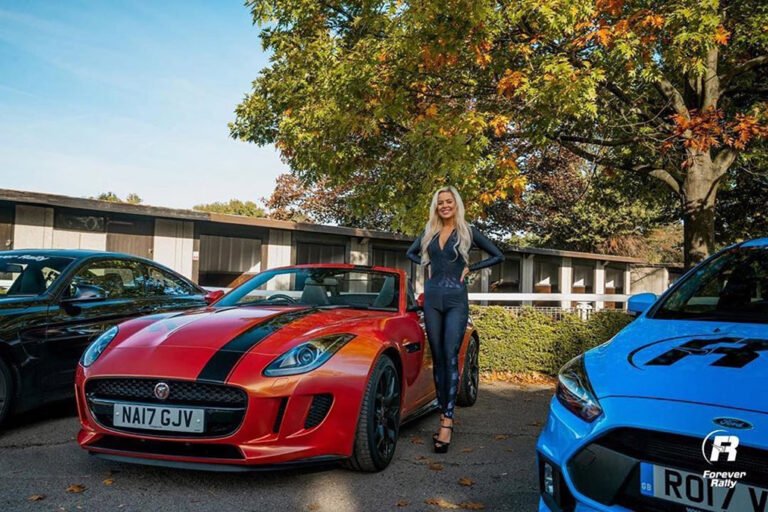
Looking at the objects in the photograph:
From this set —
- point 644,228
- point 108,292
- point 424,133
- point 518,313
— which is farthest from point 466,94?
point 644,228

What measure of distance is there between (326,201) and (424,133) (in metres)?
19.4

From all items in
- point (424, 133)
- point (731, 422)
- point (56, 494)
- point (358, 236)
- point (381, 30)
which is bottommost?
point (56, 494)

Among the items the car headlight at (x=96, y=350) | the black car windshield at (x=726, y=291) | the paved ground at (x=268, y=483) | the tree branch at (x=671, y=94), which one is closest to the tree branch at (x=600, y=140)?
the tree branch at (x=671, y=94)

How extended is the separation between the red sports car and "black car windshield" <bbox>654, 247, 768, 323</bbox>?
1754mm

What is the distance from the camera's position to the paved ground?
10.5 feet

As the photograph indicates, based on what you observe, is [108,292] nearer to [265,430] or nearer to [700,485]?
[265,430]

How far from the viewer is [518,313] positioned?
860cm

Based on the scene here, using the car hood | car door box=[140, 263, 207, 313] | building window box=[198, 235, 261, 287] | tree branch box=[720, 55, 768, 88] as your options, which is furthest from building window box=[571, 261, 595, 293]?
the car hood

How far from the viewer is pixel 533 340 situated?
27.6 ft

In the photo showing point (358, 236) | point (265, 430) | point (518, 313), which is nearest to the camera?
point (265, 430)

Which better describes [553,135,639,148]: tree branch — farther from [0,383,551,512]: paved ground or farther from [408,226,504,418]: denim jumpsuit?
[0,383,551,512]: paved ground

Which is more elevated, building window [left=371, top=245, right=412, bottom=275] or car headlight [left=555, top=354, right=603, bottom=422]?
building window [left=371, top=245, right=412, bottom=275]

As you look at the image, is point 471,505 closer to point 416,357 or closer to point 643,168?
point 416,357

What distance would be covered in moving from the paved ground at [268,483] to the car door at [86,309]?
20.9 inches
